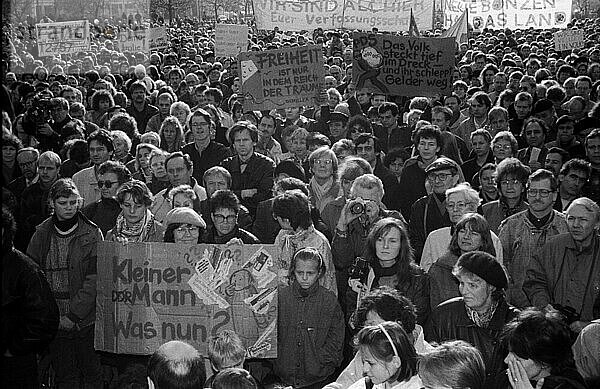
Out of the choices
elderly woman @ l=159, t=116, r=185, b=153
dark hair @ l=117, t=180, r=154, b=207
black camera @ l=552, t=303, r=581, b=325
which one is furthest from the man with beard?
black camera @ l=552, t=303, r=581, b=325

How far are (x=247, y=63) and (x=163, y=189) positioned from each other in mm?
3886

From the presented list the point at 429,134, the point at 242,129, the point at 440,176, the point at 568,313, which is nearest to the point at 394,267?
the point at 568,313

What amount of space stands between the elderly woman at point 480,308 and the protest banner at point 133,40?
1553 cm

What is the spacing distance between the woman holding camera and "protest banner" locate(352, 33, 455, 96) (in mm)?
6495

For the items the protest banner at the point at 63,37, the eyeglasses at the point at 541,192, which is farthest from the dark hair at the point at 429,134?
the protest banner at the point at 63,37

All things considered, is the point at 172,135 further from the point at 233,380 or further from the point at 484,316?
the point at 233,380

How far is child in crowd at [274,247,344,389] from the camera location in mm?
5438

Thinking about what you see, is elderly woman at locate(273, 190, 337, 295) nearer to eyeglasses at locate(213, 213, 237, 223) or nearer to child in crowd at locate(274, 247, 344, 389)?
A: eyeglasses at locate(213, 213, 237, 223)

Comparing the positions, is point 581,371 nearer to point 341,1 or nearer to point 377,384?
point 377,384

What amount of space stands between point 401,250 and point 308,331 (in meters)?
0.74

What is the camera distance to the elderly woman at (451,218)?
6238 mm

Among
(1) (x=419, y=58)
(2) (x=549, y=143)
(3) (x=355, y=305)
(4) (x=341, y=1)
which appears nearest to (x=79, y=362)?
(3) (x=355, y=305)

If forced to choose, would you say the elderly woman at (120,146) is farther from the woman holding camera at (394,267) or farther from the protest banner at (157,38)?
the protest banner at (157,38)

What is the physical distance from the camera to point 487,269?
16.2 ft
